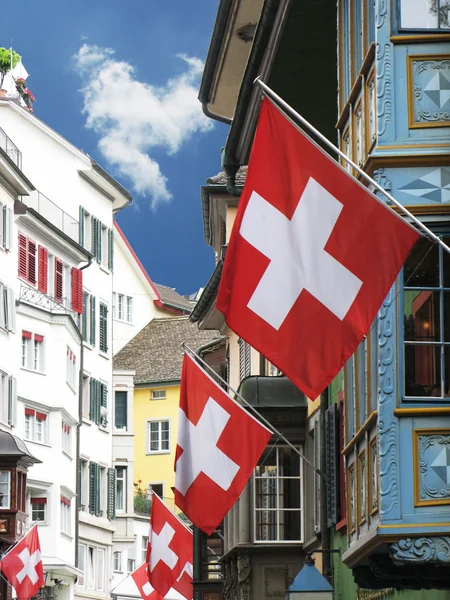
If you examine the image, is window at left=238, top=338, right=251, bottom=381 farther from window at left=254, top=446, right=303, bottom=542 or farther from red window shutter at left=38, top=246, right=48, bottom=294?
red window shutter at left=38, top=246, right=48, bottom=294

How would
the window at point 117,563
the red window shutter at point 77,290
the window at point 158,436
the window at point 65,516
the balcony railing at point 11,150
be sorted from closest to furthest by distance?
the window at point 65,516
the balcony railing at point 11,150
the red window shutter at point 77,290
the window at point 117,563
the window at point 158,436

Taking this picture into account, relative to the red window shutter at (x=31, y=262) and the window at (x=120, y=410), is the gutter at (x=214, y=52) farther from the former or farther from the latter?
the window at (x=120, y=410)

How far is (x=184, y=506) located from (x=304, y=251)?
7.83 m

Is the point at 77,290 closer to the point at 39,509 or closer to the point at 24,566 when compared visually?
the point at 39,509

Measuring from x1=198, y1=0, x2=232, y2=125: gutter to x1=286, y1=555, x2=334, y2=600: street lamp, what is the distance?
28.4ft

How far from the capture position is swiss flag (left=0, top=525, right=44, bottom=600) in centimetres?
3838

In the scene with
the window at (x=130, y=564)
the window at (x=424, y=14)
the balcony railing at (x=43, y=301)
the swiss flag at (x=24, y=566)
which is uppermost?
the balcony railing at (x=43, y=301)

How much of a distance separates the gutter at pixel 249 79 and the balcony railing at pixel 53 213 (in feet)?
119

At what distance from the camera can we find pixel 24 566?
38969mm

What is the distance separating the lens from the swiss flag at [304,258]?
1091 centimetres

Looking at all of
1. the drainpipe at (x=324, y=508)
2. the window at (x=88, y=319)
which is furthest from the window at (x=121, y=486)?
the drainpipe at (x=324, y=508)

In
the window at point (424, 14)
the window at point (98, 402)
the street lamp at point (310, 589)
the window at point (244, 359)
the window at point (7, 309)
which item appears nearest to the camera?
the window at point (424, 14)

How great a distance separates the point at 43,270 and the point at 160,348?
1989 centimetres

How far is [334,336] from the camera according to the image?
11016mm
